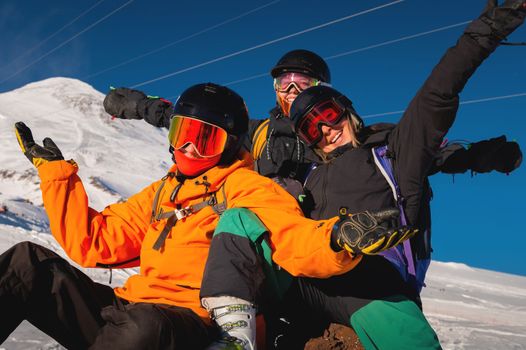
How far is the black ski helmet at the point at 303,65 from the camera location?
4125 mm

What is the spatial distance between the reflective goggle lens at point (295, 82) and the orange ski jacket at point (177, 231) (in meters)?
1.45

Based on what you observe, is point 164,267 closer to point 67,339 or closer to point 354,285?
point 67,339

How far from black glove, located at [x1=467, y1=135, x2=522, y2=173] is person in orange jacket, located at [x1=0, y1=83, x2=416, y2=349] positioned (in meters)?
1.55

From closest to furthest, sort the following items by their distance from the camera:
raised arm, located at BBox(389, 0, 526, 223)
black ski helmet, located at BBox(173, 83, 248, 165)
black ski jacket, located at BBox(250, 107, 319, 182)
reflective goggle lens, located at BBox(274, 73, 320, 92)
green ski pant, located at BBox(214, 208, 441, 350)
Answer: green ski pant, located at BBox(214, 208, 441, 350) → raised arm, located at BBox(389, 0, 526, 223) → black ski helmet, located at BBox(173, 83, 248, 165) → black ski jacket, located at BBox(250, 107, 319, 182) → reflective goggle lens, located at BBox(274, 73, 320, 92)

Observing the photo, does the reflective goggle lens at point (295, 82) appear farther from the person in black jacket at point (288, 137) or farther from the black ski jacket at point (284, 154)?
the black ski jacket at point (284, 154)

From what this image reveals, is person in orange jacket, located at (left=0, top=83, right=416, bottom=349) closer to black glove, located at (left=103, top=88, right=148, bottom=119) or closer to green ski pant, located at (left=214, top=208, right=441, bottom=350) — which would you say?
green ski pant, located at (left=214, top=208, right=441, bottom=350)

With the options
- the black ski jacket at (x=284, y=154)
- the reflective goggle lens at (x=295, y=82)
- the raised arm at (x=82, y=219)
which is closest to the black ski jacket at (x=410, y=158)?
the black ski jacket at (x=284, y=154)

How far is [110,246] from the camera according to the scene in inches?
105

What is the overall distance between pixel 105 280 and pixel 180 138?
778cm

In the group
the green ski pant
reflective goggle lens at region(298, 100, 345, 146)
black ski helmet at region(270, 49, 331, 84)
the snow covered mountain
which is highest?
black ski helmet at region(270, 49, 331, 84)

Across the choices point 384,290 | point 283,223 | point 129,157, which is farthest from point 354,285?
point 129,157

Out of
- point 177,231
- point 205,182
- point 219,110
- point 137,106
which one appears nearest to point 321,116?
point 219,110

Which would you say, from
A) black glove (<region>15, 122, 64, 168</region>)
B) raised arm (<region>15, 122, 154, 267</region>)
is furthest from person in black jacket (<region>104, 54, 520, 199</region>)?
black glove (<region>15, 122, 64, 168</region>)

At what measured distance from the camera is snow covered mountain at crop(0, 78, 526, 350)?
320 inches
